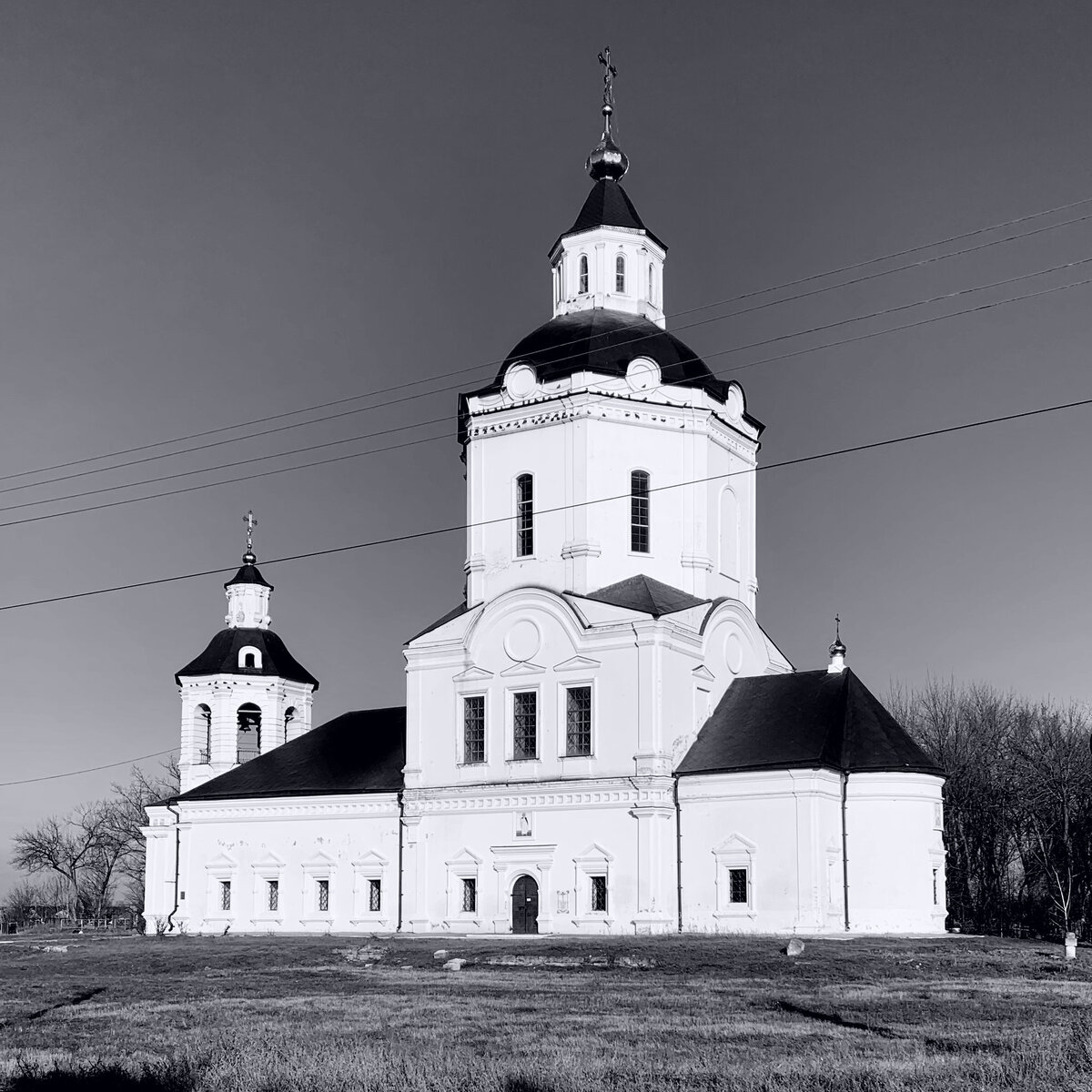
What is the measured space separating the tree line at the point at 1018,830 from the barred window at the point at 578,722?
15.5 m

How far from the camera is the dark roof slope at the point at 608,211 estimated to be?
47719 mm

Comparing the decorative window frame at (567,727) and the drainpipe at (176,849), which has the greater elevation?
the decorative window frame at (567,727)

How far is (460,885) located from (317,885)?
18.0 feet

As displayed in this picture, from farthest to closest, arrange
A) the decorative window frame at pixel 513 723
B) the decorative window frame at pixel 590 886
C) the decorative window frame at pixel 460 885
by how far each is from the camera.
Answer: the decorative window frame at pixel 460 885 < the decorative window frame at pixel 513 723 < the decorative window frame at pixel 590 886

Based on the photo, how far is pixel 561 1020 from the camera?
56.8 feet

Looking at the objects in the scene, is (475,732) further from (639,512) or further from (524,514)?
(639,512)

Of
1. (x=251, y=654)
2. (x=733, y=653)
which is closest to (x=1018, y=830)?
(x=733, y=653)

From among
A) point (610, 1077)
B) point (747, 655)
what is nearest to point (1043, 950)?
point (747, 655)

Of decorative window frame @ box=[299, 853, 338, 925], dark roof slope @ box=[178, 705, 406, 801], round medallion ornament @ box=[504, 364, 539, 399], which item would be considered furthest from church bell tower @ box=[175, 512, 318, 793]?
round medallion ornament @ box=[504, 364, 539, 399]

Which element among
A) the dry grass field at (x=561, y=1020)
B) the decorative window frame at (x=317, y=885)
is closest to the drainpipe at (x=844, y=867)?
the dry grass field at (x=561, y=1020)

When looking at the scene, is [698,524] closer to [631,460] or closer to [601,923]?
[631,460]

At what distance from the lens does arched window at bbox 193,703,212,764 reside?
180ft

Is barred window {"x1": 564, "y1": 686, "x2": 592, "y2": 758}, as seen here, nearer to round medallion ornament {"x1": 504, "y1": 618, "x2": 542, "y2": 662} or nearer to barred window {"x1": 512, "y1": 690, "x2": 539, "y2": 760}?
barred window {"x1": 512, "y1": 690, "x2": 539, "y2": 760}

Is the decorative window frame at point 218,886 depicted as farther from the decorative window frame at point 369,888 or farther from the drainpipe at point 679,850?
the drainpipe at point 679,850
